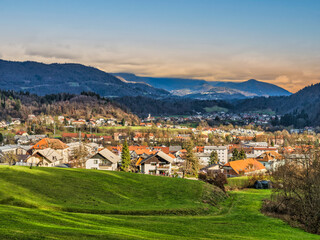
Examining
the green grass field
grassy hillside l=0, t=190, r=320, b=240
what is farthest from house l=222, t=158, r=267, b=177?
grassy hillside l=0, t=190, r=320, b=240

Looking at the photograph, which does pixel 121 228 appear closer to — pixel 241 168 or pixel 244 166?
pixel 241 168

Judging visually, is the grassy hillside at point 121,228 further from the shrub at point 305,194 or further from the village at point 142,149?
the village at point 142,149

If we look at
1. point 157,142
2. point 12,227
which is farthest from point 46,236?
point 157,142

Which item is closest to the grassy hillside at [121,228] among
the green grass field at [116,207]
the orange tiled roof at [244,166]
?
the green grass field at [116,207]

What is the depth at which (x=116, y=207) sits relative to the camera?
25125 millimetres

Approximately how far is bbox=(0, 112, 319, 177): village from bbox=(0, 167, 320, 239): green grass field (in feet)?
27.2

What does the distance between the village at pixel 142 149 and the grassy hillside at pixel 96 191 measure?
24.9 feet

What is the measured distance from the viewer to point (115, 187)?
31.9m

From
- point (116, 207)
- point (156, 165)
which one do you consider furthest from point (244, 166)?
point (116, 207)

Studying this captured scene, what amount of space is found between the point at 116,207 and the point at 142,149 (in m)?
78.7

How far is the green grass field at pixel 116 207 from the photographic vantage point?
1526 centimetres

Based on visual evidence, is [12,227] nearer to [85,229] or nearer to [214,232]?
[85,229]

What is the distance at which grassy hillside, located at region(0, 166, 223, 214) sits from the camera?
23.7m

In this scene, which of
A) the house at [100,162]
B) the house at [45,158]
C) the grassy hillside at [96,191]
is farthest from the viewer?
the house at [45,158]
